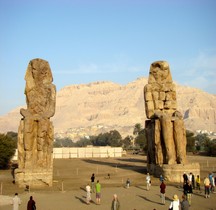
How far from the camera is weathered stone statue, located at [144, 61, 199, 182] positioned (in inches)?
750

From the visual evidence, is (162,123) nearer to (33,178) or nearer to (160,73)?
(160,73)

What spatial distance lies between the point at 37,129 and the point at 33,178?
2.40 m

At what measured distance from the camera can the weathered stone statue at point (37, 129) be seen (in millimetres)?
17375

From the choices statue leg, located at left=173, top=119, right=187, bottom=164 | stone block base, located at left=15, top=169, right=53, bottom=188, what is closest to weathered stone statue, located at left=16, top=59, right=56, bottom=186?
stone block base, located at left=15, top=169, right=53, bottom=188

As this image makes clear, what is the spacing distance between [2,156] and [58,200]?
18.0 m

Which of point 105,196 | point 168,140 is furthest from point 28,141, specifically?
point 168,140

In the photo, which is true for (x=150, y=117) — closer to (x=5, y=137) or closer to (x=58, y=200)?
(x=58, y=200)

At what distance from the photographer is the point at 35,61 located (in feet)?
62.4

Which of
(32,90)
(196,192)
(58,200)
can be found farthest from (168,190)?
(32,90)

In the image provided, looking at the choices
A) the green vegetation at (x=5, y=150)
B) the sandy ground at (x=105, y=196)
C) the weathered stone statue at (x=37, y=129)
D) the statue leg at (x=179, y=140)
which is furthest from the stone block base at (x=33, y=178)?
the green vegetation at (x=5, y=150)

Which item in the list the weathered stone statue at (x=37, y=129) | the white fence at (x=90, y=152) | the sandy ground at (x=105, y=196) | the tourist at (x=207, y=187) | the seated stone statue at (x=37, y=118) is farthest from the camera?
the white fence at (x=90, y=152)

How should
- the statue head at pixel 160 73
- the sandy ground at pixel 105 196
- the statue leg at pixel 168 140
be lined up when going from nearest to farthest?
the sandy ground at pixel 105 196, the statue leg at pixel 168 140, the statue head at pixel 160 73

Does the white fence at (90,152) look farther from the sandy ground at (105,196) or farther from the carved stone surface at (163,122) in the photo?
the sandy ground at (105,196)

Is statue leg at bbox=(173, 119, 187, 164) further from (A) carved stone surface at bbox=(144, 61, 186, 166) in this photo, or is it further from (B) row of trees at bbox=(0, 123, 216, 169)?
(B) row of trees at bbox=(0, 123, 216, 169)
